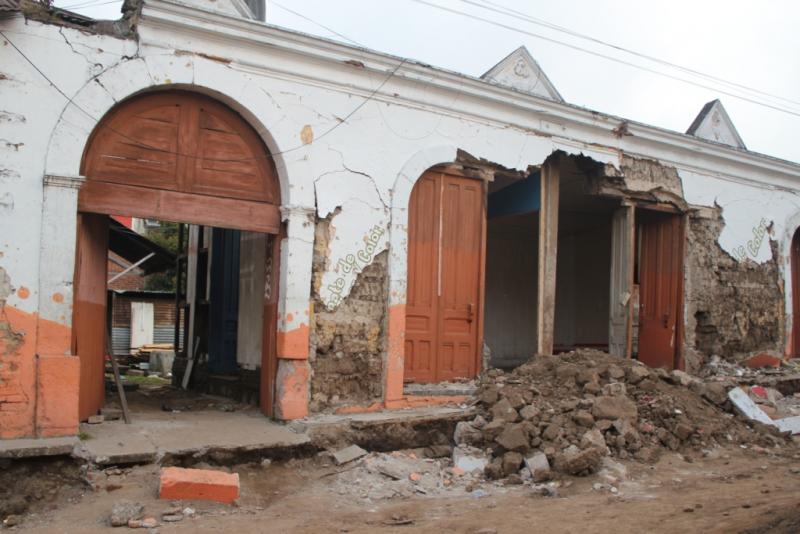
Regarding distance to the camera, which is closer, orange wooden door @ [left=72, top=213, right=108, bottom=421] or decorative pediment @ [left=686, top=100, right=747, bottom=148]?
orange wooden door @ [left=72, top=213, right=108, bottom=421]

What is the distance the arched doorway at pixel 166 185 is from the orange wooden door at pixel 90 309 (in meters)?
0.01

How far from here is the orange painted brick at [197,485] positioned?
5.37m

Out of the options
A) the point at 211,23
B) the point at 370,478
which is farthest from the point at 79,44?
the point at 370,478

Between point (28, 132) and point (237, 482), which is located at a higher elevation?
point (28, 132)

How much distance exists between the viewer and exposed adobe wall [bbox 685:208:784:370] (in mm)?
11141

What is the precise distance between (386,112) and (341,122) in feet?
2.06

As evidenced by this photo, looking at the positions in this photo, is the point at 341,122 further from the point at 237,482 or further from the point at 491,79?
the point at 237,482

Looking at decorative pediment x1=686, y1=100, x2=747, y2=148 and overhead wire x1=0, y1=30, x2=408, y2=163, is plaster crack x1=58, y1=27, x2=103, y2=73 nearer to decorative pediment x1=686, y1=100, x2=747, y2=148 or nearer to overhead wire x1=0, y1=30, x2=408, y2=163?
overhead wire x1=0, y1=30, x2=408, y2=163

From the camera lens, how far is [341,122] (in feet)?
25.6

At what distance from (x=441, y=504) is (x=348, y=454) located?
1.18 m

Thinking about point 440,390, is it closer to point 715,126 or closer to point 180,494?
point 180,494

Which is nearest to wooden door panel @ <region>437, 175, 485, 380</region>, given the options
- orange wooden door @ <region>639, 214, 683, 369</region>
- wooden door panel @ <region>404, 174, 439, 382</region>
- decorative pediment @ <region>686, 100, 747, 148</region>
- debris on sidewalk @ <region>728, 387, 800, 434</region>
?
wooden door panel @ <region>404, 174, 439, 382</region>

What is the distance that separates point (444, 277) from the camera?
28.9ft

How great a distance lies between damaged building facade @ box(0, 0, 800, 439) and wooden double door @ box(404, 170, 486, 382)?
25 millimetres
